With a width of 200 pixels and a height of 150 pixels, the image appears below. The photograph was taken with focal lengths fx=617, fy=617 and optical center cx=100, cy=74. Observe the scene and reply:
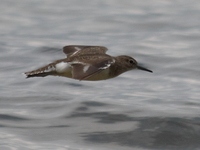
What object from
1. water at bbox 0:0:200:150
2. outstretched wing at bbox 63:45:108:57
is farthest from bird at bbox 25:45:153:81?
water at bbox 0:0:200:150

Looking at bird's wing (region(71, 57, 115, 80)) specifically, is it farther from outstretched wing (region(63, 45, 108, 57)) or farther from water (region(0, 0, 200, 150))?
water (region(0, 0, 200, 150))

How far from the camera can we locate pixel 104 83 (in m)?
14.9

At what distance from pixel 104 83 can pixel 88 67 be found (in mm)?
5128

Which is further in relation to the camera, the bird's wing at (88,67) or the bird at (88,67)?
the bird at (88,67)

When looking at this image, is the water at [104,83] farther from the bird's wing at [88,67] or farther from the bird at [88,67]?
the bird's wing at [88,67]

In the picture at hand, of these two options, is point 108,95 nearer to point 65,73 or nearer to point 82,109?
point 82,109

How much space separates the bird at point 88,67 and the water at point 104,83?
1.12 metres

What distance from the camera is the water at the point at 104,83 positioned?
35.4 ft

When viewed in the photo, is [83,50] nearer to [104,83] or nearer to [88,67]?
[88,67]

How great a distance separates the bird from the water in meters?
1.12

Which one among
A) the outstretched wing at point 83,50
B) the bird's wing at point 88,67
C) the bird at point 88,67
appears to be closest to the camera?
the bird's wing at point 88,67

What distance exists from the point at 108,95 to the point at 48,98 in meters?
1.32

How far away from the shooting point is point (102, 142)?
34.3 ft

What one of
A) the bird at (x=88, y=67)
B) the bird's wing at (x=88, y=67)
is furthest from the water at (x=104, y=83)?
the bird's wing at (x=88, y=67)
